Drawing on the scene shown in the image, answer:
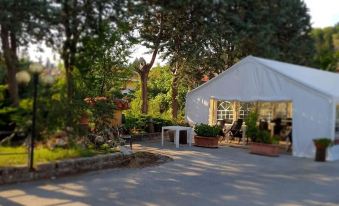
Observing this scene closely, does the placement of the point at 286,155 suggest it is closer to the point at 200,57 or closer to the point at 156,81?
the point at 200,57

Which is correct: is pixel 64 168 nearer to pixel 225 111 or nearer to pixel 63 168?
pixel 63 168

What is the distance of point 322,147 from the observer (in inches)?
492

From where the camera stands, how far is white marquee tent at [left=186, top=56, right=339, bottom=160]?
1292cm

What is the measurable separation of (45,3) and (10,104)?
2.27 metres

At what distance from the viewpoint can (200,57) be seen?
19969 millimetres

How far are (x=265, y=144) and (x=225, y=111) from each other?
4.72 metres

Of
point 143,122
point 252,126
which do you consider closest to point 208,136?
point 252,126

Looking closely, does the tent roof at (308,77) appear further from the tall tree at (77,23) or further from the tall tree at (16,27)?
the tall tree at (16,27)

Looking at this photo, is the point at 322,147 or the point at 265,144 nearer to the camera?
the point at 322,147

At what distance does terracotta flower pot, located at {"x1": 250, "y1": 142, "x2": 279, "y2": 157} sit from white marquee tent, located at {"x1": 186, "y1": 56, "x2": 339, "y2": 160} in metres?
0.65

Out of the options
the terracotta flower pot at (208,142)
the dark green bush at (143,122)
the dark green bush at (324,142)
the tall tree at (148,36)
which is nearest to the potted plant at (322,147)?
the dark green bush at (324,142)

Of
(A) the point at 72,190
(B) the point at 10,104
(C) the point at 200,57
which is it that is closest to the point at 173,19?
(C) the point at 200,57

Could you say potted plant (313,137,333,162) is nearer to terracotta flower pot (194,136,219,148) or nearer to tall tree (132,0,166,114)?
terracotta flower pot (194,136,219,148)

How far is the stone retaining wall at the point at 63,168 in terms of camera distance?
26.2 ft
